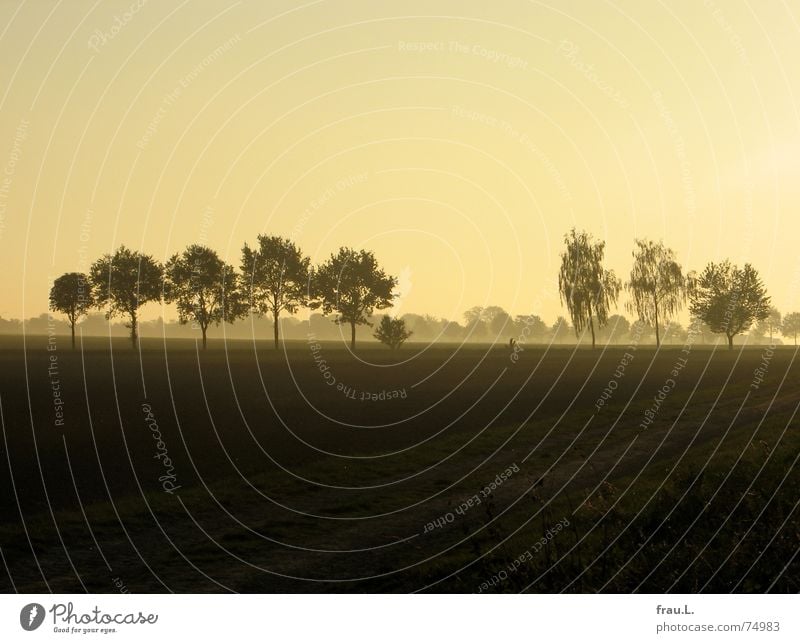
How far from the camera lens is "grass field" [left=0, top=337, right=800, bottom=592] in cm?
1230

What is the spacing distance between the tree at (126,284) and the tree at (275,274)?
45.4ft

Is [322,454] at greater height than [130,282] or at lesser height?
lesser

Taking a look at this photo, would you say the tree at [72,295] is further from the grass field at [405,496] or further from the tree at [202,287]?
the grass field at [405,496]

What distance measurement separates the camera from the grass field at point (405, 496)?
484 inches

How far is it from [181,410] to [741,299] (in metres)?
102

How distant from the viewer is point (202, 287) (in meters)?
109

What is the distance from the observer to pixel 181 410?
120ft

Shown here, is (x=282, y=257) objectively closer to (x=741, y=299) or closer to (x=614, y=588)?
(x=741, y=299)

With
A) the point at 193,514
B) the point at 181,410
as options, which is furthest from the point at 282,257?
the point at 193,514

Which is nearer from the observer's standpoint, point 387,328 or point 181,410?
point 181,410
